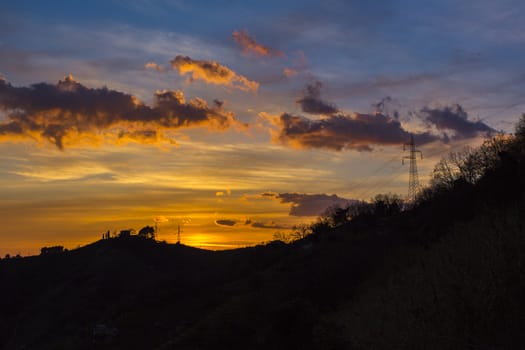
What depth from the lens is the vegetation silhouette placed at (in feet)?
44.1

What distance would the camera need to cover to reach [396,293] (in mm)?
23938

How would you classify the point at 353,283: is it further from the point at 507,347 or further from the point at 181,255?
the point at 181,255

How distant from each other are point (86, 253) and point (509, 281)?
601ft

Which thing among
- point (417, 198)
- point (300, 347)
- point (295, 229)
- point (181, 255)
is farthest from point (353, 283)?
point (181, 255)

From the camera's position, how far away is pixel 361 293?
40.3m

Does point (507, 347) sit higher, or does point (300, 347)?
point (507, 347)

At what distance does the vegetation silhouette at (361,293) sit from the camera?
13.4 m

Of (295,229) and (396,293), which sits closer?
(396,293)

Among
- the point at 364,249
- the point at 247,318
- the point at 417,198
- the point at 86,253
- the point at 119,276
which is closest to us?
the point at 247,318

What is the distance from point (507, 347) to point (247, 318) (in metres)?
22.0

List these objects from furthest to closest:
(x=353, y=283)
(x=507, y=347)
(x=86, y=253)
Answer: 1. (x=86, y=253)
2. (x=353, y=283)
3. (x=507, y=347)

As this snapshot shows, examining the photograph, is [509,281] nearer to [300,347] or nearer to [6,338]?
[300,347]

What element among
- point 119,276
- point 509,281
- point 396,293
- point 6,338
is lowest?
point 6,338

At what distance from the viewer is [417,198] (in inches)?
3782
